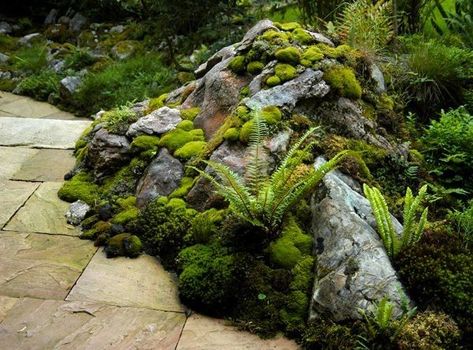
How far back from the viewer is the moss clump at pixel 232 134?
15.7 feet

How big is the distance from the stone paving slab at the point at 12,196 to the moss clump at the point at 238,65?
2.58m

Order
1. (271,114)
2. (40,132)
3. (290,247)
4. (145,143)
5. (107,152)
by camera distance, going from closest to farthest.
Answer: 1. (290,247)
2. (271,114)
3. (145,143)
4. (107,152)
5. (40,132)

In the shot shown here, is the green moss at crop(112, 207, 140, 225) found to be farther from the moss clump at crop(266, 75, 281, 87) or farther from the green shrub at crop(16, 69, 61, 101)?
the green shrub at crop(16, 69, 61, 101)

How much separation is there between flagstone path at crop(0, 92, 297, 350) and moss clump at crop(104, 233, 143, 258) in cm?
8

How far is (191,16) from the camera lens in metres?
8.72

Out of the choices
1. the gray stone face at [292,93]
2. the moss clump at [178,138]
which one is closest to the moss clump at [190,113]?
the moss clump at [178,138]

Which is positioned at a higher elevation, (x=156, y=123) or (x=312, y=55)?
(x=312, y=55)

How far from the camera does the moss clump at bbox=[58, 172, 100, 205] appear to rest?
5223 mm

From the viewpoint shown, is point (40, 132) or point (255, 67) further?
point (40, 132)

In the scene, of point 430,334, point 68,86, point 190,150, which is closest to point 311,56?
point 190,150

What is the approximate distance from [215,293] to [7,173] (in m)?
3.40

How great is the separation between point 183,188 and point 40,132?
3344mm

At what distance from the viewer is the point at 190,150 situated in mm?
5133

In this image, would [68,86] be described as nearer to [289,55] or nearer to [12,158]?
[12,158]
